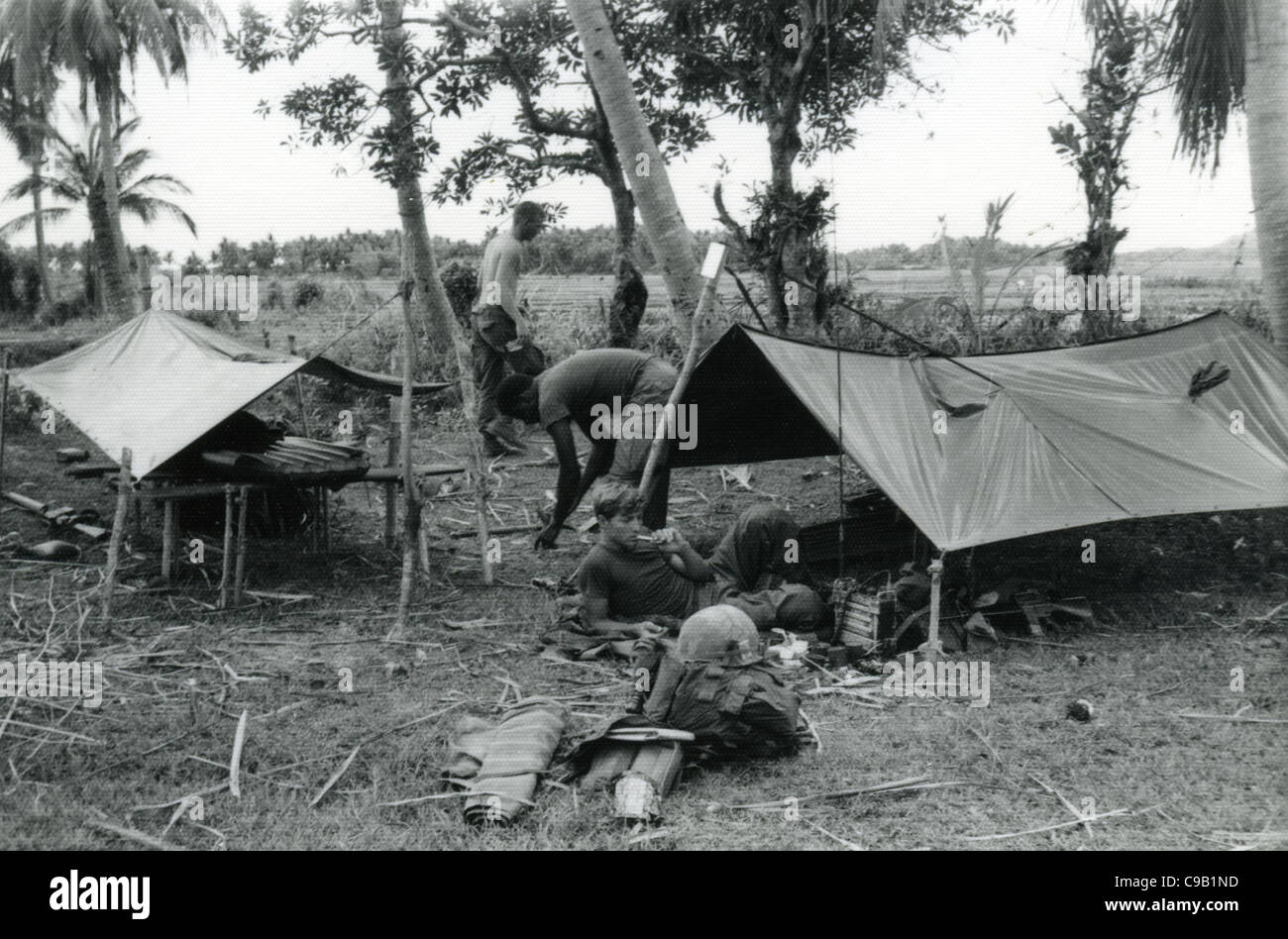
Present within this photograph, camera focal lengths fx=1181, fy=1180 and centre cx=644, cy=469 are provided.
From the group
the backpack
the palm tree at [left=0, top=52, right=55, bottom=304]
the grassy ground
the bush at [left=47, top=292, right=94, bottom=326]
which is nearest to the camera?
the grassy ground

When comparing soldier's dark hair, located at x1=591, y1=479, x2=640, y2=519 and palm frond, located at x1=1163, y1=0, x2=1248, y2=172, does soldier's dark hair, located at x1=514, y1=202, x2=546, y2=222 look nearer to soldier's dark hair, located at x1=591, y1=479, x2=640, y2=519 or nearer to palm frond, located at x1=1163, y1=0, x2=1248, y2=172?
soldier's dark hair, located at x1=591, y1=479, x2=640, y2=519

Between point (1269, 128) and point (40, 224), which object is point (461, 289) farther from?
point (40, 224)

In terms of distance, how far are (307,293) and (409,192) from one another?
861cm

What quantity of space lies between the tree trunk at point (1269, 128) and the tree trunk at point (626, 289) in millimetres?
6000

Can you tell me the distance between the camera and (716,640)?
5.10 meters

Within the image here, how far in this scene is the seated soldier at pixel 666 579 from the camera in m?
6.27

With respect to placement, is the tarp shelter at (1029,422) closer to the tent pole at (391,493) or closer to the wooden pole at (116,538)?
the tent pole at (391,493)

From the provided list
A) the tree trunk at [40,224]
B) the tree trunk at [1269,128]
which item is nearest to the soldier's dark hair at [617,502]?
the tree trunk at [1269,128]

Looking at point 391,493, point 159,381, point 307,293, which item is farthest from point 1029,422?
point 307,293

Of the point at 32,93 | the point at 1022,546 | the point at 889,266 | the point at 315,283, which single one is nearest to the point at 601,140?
the point at 1022,546

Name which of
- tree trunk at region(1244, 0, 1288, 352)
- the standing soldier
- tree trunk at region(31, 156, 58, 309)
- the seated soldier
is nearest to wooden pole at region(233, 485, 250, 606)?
the seated soldier

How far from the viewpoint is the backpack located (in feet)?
15.5

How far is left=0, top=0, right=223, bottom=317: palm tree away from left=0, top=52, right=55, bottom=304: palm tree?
0.99m

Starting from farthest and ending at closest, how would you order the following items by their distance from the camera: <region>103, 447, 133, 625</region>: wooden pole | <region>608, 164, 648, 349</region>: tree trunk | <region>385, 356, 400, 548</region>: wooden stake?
<region>608, 164, 648, 349</region>: tree trunk < <region>385, 356, 400, 548</region>: wooden stake < <region>103, 447, 133, 625</region>: wooden pole
